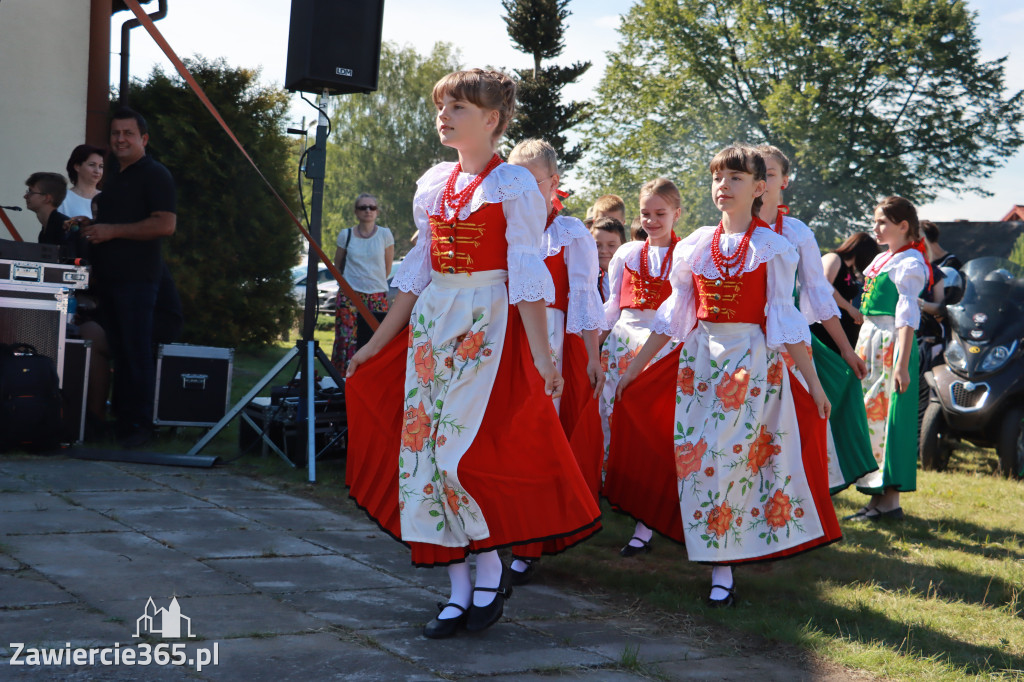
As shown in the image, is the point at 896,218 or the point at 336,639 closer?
the point at 336,639

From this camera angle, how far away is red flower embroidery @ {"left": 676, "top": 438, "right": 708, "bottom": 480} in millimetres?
4012

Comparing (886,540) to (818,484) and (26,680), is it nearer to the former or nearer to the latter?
(818,484)

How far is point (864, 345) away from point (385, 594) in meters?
3.72

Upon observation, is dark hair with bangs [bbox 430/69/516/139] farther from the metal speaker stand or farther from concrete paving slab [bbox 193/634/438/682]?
the metal speaker stand

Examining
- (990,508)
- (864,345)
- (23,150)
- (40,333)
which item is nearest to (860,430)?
(864,345)

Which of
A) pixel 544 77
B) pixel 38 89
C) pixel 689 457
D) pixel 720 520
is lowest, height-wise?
pixel 720 520

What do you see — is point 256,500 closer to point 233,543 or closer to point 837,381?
point 233,543

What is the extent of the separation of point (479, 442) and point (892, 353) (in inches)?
143

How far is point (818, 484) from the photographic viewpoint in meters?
4.02

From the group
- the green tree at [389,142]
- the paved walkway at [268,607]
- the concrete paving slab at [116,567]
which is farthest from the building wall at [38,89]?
the green tree at [389,142]

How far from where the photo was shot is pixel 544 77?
26.8 meters

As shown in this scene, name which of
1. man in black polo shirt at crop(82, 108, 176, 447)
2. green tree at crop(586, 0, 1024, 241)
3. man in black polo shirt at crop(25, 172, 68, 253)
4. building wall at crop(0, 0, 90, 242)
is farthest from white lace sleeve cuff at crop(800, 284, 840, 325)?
green tree at crop(586, 0, 1024, 241)

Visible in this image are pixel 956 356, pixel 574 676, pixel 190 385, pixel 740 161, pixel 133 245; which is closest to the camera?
pixel 574 676

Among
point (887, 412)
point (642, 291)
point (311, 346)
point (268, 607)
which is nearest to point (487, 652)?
point (268, 607)
